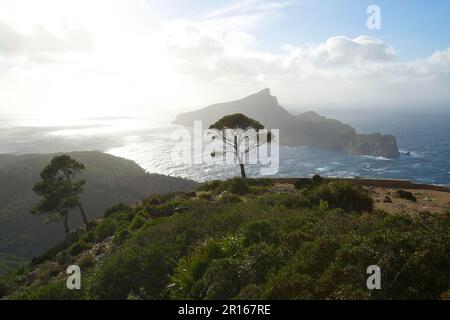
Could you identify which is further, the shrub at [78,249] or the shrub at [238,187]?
the shrub at [238,187]

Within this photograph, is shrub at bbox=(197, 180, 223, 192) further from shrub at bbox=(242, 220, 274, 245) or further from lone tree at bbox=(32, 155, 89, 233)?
shrub at bbox=(242, 220, 274, 245)

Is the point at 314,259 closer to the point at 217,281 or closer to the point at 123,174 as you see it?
the point at 217,281

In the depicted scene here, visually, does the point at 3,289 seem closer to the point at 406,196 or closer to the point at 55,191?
the point at 55,191

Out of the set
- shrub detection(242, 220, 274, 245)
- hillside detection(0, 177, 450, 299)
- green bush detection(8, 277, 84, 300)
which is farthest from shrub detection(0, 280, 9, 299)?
shrub detection(242, 220, 274, 245)

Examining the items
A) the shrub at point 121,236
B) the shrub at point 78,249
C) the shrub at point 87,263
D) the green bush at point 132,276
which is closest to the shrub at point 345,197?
the shrub at point 121,236

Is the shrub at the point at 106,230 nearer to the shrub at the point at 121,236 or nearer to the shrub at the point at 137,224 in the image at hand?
the shrub at the point at 137,224

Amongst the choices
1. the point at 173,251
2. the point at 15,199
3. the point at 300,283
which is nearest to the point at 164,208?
the point at 173,251

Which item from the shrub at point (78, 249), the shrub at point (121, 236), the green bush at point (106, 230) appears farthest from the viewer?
the green bush at point (106, 230)
